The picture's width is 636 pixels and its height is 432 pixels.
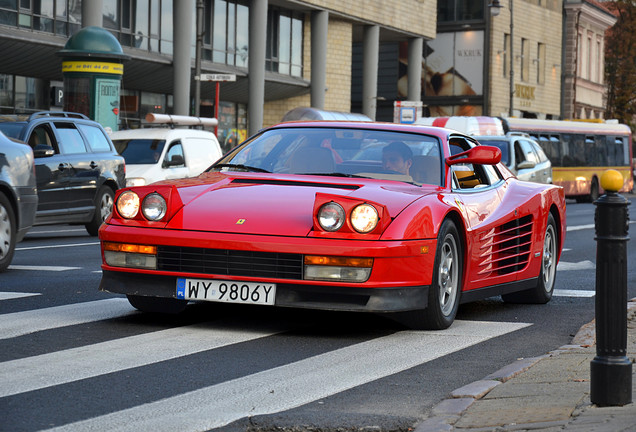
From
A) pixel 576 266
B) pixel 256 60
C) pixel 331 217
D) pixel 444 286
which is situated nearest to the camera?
pixel 331 217

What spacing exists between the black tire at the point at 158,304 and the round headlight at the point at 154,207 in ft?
1.98

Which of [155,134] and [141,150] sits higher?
[155,134]

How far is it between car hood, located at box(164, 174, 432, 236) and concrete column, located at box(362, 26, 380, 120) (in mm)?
45854

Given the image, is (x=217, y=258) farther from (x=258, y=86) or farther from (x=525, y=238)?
(x=258, y=86)

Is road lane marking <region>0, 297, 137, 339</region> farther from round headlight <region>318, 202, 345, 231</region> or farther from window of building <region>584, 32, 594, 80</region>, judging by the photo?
window of building <region>584, 32, 594, 80</region>

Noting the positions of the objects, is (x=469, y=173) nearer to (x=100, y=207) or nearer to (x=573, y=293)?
(x=573, y=293)

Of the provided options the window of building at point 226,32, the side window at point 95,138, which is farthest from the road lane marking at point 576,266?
the window of building at point 226,32

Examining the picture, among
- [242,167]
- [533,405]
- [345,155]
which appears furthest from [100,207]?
[533,405]

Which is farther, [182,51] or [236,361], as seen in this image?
[182,51]

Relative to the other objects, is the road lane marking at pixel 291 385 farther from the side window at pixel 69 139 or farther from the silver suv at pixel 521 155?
the silver suv at pixel 521 155

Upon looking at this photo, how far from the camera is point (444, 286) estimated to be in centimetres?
777

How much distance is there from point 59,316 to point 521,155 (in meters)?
20.9

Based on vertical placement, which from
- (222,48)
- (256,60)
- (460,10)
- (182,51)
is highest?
(460,10)

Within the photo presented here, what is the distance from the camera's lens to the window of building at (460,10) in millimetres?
67625
